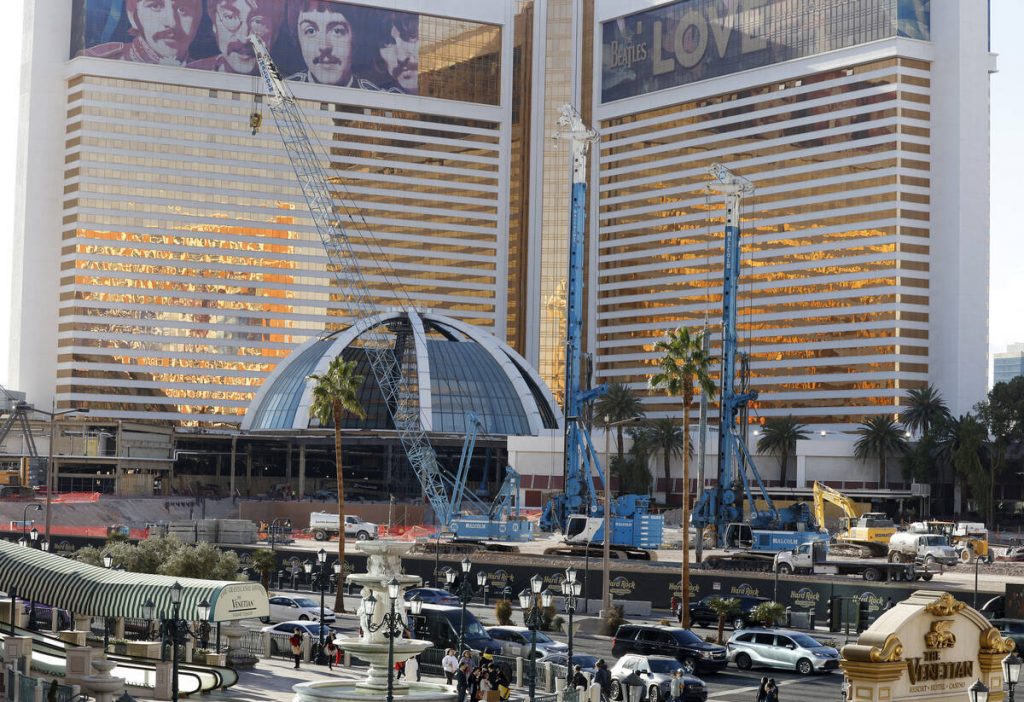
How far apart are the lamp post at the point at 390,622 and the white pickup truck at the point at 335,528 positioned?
68.6 metres

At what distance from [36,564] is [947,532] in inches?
2909

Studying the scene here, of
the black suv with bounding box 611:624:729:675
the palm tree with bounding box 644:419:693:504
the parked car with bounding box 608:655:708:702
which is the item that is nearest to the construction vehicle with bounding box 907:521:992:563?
the black suv with bounding box 611:624:729:675

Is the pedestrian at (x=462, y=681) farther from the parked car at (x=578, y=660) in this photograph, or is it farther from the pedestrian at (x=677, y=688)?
the pedestrian at (x=677, y=688)

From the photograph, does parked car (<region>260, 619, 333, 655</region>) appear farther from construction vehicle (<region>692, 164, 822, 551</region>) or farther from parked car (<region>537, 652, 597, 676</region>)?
construction vehicle (<region>692, 164, 822, 551</region>)

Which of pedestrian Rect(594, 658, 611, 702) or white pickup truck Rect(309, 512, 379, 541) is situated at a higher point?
white pickup truck Rect(309, 512, 379, 541)

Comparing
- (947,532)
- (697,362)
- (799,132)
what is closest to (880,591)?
(697,362)

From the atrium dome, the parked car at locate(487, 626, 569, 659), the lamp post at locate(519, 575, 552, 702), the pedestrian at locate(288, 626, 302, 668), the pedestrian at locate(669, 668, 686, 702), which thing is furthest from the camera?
the atrium dome

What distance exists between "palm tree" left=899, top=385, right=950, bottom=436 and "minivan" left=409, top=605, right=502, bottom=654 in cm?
11351

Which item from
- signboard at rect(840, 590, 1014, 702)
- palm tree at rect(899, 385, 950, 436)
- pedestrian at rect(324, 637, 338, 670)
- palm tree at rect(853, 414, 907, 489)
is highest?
palm tree at rect(899, 385, 950, 436)

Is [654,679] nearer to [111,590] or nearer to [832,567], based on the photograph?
[111,590]

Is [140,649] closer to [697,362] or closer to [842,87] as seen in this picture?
[697,362]

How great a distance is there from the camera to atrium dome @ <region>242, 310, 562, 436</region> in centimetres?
17025

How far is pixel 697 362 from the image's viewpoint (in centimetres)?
7244

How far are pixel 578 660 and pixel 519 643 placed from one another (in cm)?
449
